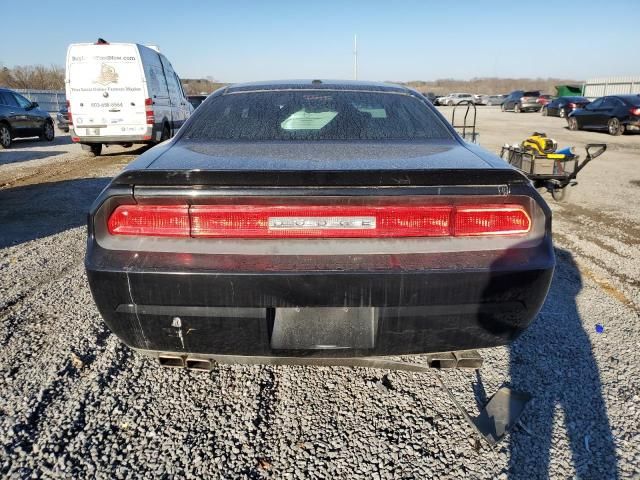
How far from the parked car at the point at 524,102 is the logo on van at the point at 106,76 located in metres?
30.8

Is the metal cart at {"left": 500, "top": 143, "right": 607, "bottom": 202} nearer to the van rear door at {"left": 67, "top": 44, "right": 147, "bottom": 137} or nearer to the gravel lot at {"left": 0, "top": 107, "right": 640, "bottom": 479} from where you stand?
the gravel lot at {"left": 0, "top": 107, "right": 640, "bottom": 479}

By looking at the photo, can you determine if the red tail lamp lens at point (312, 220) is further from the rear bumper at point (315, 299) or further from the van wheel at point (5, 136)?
the van wheel at point (5, 136)

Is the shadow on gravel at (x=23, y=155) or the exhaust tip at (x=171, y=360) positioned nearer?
the exhaust tip at (x=171, y=360)

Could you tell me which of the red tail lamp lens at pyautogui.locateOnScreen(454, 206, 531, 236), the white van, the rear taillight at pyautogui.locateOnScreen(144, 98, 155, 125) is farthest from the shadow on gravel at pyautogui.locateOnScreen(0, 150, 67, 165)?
the red tail lamp lens at pyautogui.locateOnScreen(454, 206, 531, 236)

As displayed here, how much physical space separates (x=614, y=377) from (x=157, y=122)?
35.4ft

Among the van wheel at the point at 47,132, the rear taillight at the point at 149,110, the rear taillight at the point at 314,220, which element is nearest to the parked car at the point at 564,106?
the rear taillight at the point at 149,110

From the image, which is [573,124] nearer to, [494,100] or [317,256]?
[317,256]

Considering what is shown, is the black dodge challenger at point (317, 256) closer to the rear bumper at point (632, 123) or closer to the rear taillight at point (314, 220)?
the rear taillight at point (314, 220)

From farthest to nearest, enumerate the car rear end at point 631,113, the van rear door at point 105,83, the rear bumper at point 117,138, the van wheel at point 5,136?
the car rear end at point 631,113 < the van wheel at point 5,136 < the rear bumper at point 117,138 < the van rear door at point 105,83

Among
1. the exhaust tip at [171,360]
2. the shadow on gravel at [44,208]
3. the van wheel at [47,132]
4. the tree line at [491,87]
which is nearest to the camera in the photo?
the exhaust tip at [171,360]

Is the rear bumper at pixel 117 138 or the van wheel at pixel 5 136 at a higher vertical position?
the rear bumper at pixel 117 138

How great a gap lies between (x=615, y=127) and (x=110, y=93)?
1703 centimetres

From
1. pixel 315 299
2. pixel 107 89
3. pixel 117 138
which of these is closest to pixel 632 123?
pixel 117 138

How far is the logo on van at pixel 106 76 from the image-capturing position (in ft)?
33.9
